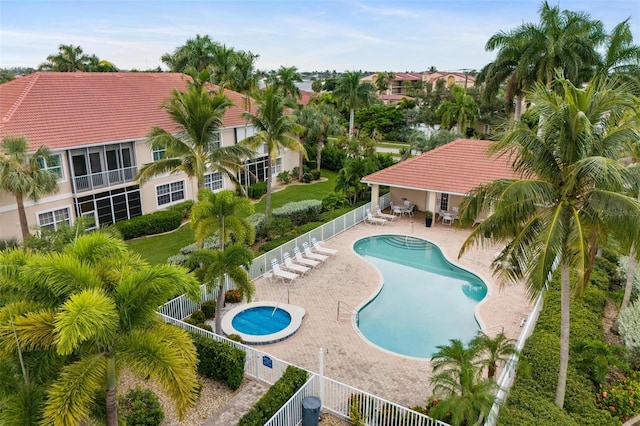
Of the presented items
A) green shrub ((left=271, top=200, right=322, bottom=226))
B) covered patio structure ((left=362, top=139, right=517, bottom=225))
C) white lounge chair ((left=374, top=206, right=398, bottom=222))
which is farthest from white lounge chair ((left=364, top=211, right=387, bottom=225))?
green shrub ((left=271, top=200, right=322, bottom=226))


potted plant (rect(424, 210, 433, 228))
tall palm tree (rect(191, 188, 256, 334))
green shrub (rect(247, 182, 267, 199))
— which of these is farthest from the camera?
green shrub (rect(247, 182, 267, 199))

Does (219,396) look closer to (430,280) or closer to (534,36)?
(430,280)

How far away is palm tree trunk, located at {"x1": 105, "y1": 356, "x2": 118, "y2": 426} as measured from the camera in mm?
6781

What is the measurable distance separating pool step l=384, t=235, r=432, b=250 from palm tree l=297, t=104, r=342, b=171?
16181 mm

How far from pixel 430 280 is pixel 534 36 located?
55.1 ft

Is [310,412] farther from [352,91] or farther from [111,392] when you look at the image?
[352,91]

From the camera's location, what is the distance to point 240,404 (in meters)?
11.2

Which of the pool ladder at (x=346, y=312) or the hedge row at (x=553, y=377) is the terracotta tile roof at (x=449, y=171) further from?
the pool ladder at (x=346, y=312)

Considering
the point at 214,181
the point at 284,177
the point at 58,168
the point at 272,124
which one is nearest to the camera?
the point at 58,168

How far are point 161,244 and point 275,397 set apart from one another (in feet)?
48.0

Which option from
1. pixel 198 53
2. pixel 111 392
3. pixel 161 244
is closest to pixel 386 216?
pixel 161 244

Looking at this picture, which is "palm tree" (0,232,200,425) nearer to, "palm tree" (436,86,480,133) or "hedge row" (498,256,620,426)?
A: "hedge row" (498,256,620,426)

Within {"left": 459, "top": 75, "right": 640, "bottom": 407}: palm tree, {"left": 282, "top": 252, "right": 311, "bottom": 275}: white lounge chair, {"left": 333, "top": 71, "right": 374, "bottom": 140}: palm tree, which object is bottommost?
{"left": 282, "top": 252, "right": 311, "bottom": 275}: white lounge chair

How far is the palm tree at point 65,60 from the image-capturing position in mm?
46938
